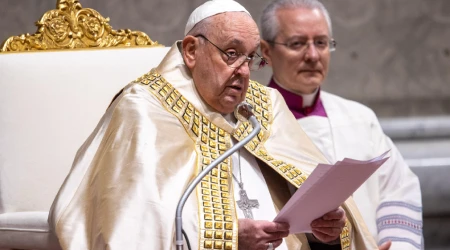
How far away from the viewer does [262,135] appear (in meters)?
3.45

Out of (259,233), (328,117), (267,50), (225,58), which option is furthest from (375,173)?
(259,233)

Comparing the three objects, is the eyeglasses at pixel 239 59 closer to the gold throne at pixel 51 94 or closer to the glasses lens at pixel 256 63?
the glasses lens at pixel 256 63

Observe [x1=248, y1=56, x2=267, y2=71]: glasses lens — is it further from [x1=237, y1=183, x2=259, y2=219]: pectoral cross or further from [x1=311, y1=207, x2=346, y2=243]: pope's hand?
[x1=311, y1=207, x2=346, y2=243]: pope's hand

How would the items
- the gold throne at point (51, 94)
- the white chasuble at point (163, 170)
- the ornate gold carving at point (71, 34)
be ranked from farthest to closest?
the ornate gold carving at point (71, 34)
the gold throne at point (51, 94)
the white chasuble at point (163, 170)

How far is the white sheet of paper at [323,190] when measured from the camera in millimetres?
2727

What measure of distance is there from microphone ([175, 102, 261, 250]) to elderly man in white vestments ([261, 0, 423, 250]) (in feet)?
4.37

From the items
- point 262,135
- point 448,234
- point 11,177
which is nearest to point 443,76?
point 448,234

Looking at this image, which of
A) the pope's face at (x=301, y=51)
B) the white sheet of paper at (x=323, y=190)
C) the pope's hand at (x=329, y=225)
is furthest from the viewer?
the pope's face at (x=301, y=51)

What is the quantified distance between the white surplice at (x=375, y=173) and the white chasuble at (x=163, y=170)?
2.32ft

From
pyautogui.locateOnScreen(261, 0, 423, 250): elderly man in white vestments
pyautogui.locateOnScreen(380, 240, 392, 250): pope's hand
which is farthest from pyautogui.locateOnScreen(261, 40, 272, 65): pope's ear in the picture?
pyautogui.locateOnScreen(380, 240, 392, 250): pope's hand

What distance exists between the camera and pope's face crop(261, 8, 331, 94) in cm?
428

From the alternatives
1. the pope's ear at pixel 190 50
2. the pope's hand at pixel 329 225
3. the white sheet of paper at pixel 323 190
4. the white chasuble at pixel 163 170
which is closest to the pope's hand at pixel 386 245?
the white chasuble at pixel 163 170

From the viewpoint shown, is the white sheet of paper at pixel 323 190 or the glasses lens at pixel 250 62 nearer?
the white sheet of paper at pixel 323 190

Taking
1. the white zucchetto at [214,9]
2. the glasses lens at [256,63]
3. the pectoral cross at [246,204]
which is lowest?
the pectoral cross at [246,204]
